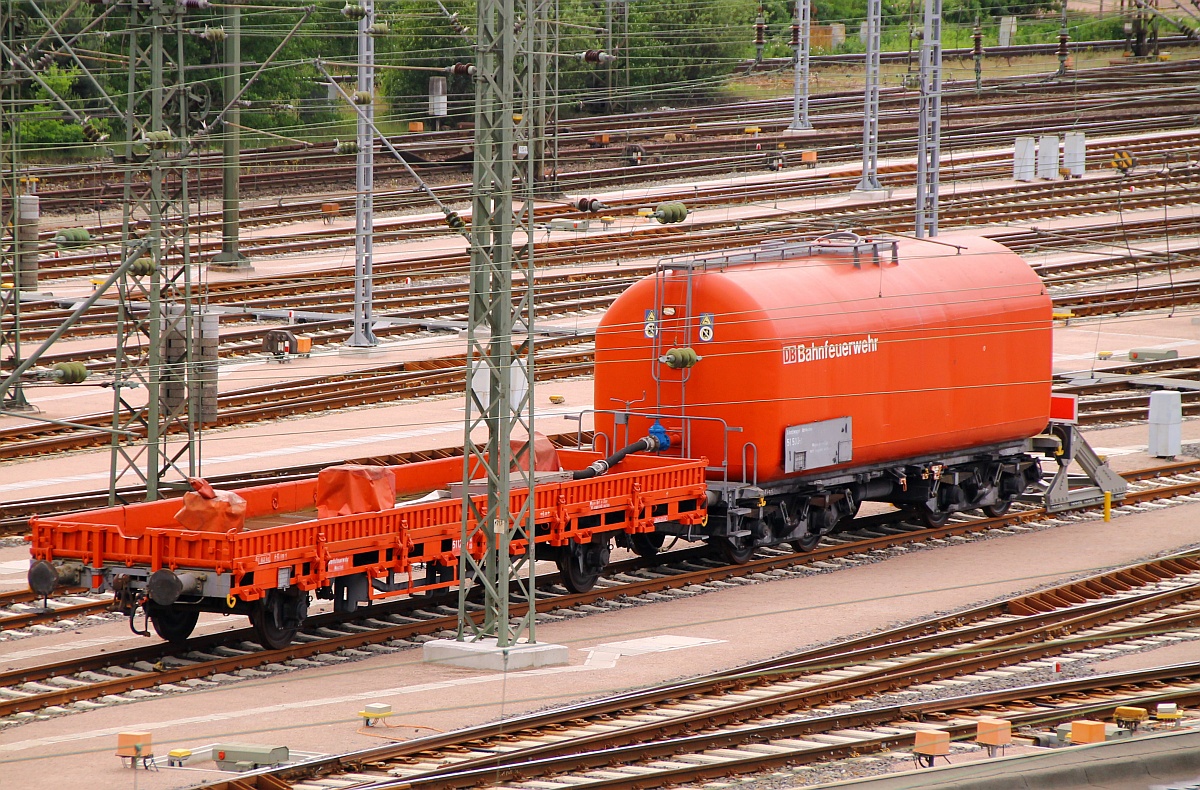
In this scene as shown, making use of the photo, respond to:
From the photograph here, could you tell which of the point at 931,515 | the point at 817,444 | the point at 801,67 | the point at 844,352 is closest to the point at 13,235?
the point at 844,352

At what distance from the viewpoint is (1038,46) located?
6912 centimetres

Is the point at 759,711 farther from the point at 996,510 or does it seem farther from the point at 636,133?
the point at 636,133

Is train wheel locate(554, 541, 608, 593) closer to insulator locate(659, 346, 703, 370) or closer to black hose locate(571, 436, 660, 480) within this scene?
black hose locate(571, 436, 660, 480)

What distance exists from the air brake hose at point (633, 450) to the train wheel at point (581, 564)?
1.10 meters

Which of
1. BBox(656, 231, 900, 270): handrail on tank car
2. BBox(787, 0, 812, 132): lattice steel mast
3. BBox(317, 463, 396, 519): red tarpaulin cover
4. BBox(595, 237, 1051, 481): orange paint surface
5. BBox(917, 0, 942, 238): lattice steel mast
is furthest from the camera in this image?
BBox(787, 0, 812, 132): lattice steel mast

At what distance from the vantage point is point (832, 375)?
941 inches

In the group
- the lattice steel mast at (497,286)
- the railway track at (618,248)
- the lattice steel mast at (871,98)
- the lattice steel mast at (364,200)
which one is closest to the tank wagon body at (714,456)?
the lattice steel mast at (497,286)

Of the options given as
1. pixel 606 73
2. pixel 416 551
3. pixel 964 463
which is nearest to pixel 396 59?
pixel 606 73

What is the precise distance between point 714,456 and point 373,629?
5.67 m

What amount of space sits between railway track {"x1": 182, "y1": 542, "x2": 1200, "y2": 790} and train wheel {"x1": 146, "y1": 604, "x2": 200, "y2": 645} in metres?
4.61

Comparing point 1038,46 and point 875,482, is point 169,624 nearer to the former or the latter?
point 875,482

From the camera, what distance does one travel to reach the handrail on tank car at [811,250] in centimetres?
2409

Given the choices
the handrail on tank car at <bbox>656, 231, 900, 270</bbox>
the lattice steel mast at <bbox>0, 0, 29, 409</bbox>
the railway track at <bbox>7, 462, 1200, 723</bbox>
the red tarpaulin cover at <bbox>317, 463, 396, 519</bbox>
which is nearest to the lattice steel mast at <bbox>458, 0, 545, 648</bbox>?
the railway track at <bbox>7, 462, 1200, 723</bbox>

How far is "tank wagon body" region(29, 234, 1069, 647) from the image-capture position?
18.4 m
